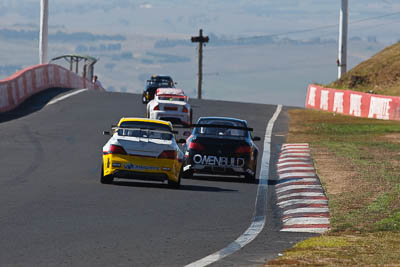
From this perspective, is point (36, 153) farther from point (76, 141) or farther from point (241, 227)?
point (241, 227)

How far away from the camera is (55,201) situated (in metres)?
17.9

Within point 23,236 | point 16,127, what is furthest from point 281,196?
point 16,127

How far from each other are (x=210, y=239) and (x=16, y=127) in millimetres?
20348

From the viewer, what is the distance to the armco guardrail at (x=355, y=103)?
142ft

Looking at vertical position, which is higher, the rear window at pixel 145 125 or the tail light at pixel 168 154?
the rear window at pixel 145 125

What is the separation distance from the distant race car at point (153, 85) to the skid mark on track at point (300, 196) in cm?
1762

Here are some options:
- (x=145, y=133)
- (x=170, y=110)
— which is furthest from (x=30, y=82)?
(x=145, y=133)

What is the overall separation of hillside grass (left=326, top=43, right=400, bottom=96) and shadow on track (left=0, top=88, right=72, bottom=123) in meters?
17.2

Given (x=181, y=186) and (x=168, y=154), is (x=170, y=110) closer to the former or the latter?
(x=181, y=186)

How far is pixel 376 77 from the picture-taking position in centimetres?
5894

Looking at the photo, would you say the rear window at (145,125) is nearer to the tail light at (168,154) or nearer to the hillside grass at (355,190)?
the tail light at (168,154)

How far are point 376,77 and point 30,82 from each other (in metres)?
22.0

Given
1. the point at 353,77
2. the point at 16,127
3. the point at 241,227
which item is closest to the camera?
the point at 241,227

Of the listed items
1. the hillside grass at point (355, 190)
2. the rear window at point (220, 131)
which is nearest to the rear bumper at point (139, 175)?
the rear window at point (220, 131)
